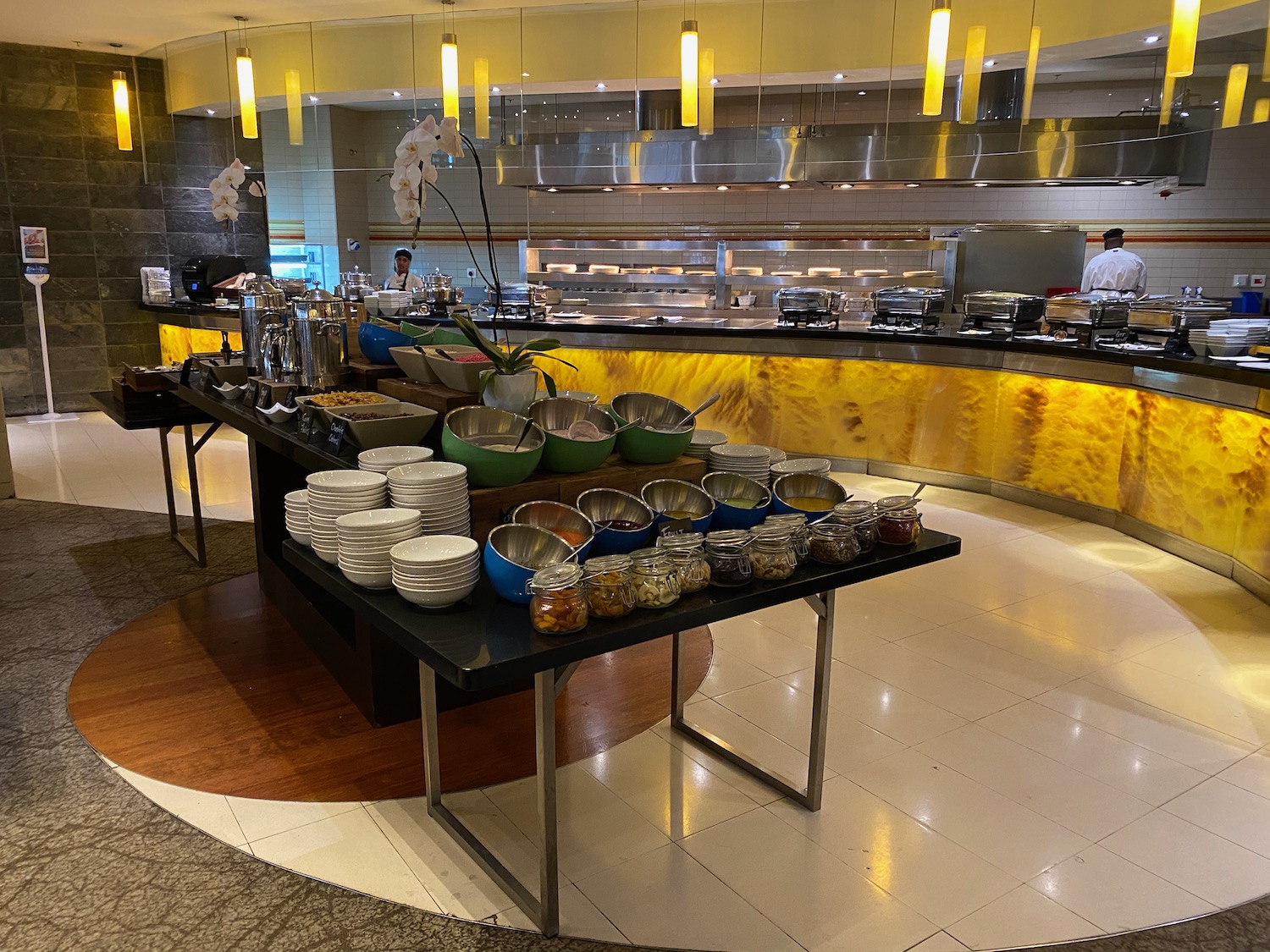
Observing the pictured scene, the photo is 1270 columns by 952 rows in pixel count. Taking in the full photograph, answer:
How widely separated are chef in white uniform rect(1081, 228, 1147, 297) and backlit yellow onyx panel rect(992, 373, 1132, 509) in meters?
3.06

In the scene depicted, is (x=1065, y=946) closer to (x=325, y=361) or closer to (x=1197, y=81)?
(x=325, y=361)

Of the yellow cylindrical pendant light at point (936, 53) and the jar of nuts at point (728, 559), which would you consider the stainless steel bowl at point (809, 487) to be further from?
the yellow cylindrical pendant light at point (936, 53)

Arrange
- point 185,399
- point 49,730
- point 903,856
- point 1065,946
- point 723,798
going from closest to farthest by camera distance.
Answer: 1. point 1065,946
2. point 903,856
3. point 723,798
4. point 49,730
5. point 185,399

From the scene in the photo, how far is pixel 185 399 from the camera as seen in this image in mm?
4438

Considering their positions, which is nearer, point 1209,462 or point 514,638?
point 514,638

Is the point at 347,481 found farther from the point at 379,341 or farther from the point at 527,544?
the point at 379,341

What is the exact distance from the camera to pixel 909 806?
8.96 feet

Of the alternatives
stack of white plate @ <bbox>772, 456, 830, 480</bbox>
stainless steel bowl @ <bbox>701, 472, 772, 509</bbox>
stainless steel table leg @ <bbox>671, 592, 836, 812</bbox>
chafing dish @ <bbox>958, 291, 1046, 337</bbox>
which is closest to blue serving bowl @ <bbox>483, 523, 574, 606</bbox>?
stainless steel bowl @ <bbox>701, 472, 772, 509</bbox>

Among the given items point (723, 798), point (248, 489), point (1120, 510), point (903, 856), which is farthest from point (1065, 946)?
point (248, 489)

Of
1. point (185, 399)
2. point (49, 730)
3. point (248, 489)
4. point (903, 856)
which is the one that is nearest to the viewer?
point (903, 856)

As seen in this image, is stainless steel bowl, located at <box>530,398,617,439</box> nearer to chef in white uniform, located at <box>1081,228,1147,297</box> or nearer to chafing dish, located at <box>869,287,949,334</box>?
chafing dish, located at <box>869,287,949,334</box>

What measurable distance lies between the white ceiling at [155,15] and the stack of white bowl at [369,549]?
22.5 ft

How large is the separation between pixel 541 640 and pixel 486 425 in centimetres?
100

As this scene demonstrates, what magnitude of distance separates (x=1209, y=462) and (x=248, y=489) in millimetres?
5677
